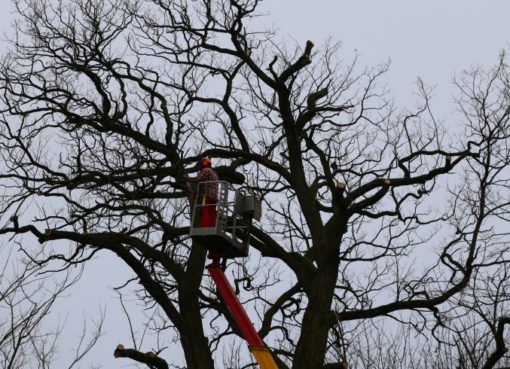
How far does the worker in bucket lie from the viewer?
1056 centimetres

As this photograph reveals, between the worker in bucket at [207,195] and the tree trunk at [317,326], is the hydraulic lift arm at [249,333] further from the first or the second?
the tree trunk at [317,326]

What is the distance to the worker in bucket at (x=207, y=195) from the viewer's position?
1056cm

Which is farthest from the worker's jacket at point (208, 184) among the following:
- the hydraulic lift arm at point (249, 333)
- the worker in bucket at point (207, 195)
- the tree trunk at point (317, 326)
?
the tree trunk at point (317, 326)

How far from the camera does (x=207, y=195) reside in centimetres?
1064

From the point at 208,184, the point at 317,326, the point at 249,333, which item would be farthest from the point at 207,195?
the point at 317,326

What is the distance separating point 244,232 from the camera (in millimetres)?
11680

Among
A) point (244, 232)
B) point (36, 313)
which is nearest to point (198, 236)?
point (244, 232)

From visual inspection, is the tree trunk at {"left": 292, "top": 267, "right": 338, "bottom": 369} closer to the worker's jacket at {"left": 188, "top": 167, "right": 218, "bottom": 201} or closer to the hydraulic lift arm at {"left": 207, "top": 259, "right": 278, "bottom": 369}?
the hydraulic lift arm at {"left": 207, "top": 259, "right": 278, "bottom": 369}

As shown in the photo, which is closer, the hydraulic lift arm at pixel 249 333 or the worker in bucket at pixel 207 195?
the hydraulic lift arm at pixel 249 333

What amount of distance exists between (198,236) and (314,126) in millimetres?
4461

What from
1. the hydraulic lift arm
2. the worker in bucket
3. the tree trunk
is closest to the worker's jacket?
the worker in bucket

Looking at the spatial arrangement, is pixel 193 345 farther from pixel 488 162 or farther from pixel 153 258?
pixel 488 162

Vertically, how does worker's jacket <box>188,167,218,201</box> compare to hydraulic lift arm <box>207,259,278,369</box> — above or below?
above

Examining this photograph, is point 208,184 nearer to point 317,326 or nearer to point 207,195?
point 207,195
